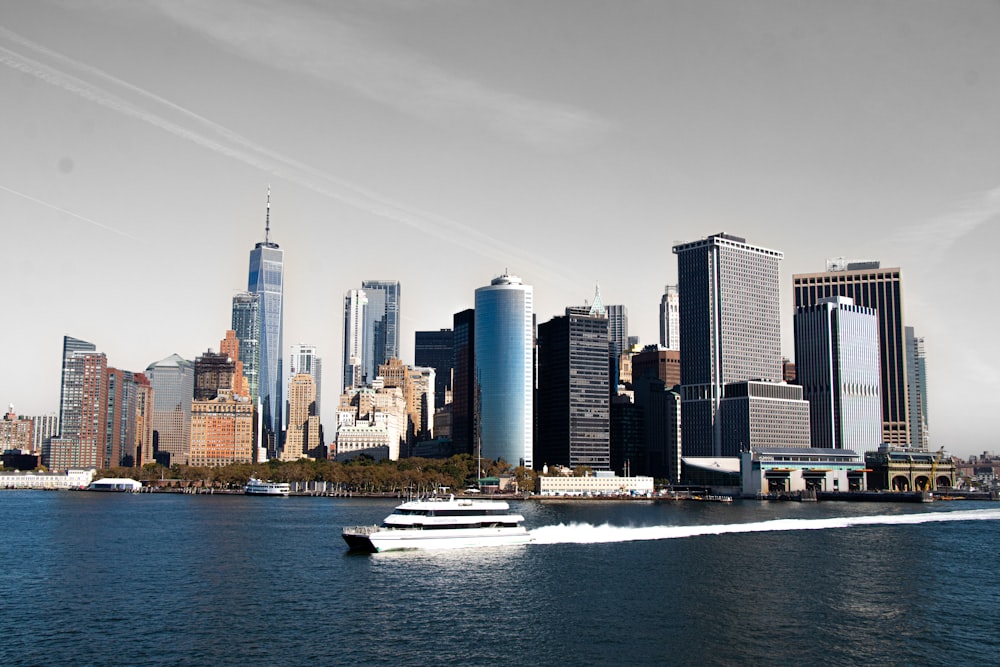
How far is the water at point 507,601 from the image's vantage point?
66375 millimetres

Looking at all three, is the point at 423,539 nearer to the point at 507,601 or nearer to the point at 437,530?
the point at 437,530

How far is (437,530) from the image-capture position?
112812mm

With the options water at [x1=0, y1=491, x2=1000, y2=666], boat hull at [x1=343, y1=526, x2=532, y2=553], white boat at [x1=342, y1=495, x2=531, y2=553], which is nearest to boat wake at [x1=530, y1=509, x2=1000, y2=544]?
water at [x1=0, y1=491, x2=1000, y2=666]

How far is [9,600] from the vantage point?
84.1 meters

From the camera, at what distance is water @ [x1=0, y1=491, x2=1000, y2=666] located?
6638cm

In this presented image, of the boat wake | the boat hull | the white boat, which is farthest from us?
the boat wake

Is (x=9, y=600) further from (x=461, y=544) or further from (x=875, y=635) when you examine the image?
(x=875, y=635)

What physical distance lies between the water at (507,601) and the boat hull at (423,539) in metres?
1.86

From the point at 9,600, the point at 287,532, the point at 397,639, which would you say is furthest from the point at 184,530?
the point at 397,639

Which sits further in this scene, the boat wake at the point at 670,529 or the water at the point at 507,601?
the boat wake at the point at 670,529

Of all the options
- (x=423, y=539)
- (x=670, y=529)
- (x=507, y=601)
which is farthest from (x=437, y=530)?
(x=670, y=529)

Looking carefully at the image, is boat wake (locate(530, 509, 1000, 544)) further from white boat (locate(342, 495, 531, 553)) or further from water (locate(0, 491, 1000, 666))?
white boat (locate(342, 495, 531, 553))

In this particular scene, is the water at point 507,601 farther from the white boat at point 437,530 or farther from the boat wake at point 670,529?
the white boat at point 437,530

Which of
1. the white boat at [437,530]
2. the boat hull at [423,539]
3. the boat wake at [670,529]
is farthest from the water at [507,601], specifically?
the white boat at [437,530]
